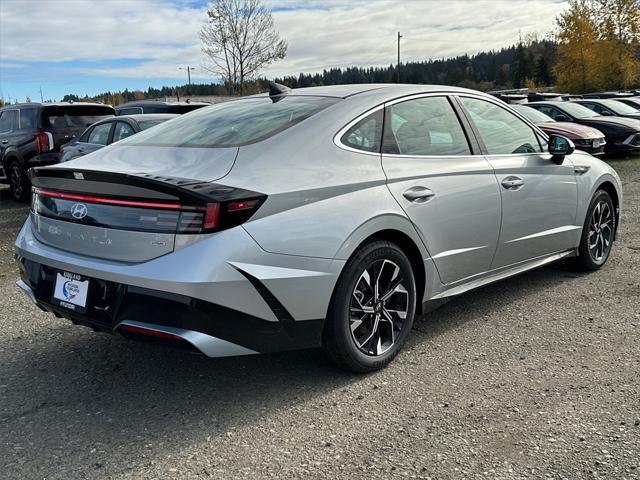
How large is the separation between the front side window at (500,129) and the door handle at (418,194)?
0.85 meters

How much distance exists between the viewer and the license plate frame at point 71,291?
118 inches

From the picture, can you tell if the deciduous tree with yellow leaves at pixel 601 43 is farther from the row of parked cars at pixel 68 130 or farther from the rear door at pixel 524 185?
the rear door at pixel 524 185

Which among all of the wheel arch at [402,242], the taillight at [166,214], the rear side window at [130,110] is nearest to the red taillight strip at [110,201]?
the taillight at [166,214]

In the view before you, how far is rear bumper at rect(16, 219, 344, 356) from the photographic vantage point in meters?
2.72

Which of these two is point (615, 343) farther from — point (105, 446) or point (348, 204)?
point (105, 446)

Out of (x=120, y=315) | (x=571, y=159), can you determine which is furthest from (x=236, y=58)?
(x=120, y=315)

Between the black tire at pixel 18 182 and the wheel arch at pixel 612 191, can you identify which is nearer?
the wheel arch at pixel 612 191

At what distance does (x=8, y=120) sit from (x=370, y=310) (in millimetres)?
10061

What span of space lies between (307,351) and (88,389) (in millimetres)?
1264

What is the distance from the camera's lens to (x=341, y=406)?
3090 millimetres

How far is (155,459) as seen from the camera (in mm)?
2633

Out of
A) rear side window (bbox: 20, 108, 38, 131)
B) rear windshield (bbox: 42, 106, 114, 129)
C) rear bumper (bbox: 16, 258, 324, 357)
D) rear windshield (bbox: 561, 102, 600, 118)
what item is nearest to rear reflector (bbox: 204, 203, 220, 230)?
rear bumper (bbox: 16, 258, 324, 357)

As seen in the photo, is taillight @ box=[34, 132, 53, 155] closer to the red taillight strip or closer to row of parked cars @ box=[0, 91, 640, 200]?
row of parked cars @ box=[0, 91, 640, 200]

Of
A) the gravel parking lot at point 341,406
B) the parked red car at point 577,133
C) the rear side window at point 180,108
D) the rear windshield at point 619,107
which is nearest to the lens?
the gravel parking lot at point 341,406
